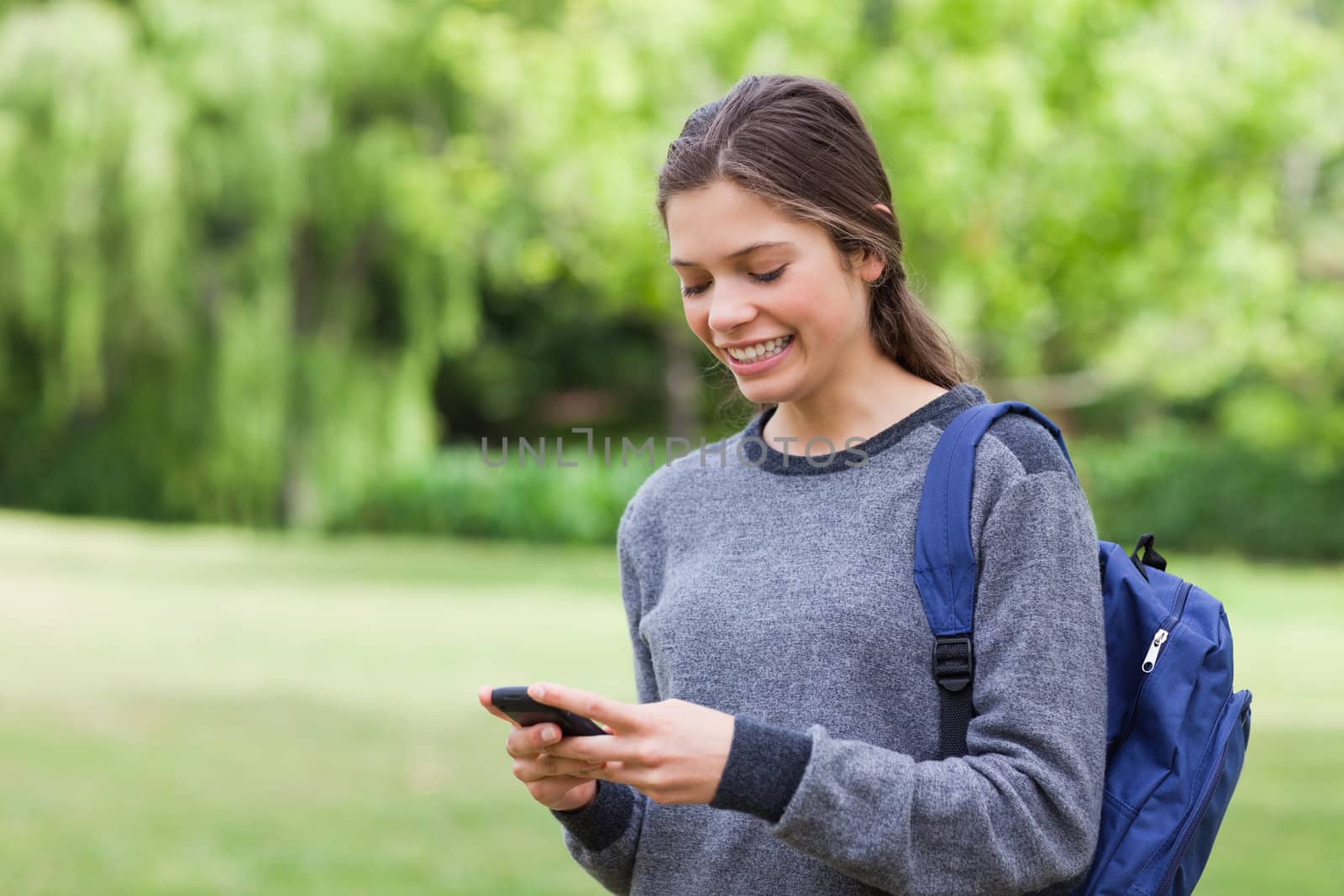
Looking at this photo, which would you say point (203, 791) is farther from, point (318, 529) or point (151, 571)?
point (318, 529)

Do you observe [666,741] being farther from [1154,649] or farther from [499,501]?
[499,501]

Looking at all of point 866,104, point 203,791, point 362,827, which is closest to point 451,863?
point 362,827

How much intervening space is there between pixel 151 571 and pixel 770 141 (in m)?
13.1

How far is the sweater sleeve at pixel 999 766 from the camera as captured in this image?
1.31 meters

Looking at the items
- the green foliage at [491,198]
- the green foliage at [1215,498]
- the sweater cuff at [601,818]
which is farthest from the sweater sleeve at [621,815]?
the green foliage at [1215,498]

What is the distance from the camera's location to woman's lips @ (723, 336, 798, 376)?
1.57 metres

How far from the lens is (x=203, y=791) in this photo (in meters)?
6.00

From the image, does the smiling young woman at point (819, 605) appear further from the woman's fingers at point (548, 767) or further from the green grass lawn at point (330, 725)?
the green grass lawn at point (330, 725)

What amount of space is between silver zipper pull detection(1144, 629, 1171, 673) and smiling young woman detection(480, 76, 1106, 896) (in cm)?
5

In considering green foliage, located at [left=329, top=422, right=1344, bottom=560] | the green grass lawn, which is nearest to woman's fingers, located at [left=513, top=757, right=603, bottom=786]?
the green grass lawn

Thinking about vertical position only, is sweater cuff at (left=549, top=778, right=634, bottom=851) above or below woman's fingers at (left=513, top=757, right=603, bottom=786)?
below

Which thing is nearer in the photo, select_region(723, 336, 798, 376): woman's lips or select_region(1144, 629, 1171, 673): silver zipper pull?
select_region(1144, 629, 1171, 673): silver zipper pull

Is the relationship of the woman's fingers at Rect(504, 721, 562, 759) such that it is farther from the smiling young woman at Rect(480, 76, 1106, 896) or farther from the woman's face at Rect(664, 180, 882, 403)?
the woman's face at Rect(664, 180, 882, 403)

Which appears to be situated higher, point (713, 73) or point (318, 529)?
point (713, 73)
